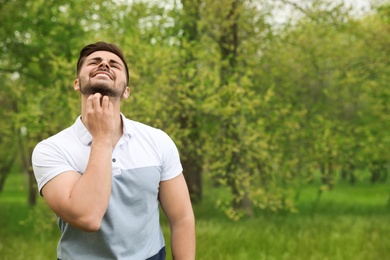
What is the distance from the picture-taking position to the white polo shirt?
2461 millimetres

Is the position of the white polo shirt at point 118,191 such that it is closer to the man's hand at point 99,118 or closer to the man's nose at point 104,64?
the man's hand at point 99,118

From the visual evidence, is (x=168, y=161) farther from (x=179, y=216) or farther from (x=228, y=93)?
(x=228, y=93)

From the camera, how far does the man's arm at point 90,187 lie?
90.1 inches

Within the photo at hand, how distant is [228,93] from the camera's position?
36.9 ft

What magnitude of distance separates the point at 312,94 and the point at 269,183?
8976mm

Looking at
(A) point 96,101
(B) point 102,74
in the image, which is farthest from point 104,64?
(A) point 96,101

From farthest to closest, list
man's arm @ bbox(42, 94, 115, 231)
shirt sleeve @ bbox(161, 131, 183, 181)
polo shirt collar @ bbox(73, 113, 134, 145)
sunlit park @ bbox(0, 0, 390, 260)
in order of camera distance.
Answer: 1. sunlit park @ bbox(0, 0, 390, 260)
2. shirt sleeve @ bbox(161, 131, 183, 181)
3. polo shirt collar @ bbox(73, 113, 134, 145)
4. man's arm @ bbox(42, 94, 115, 231)

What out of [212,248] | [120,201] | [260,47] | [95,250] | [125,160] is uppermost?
[260,47]

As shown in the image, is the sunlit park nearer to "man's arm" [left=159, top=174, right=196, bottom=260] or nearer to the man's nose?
"man's arm" [left=159, top=174, right=196, bottom=260]

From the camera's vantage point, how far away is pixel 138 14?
12.3m

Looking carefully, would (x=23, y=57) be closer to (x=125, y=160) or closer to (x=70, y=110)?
(x=70, y=110)

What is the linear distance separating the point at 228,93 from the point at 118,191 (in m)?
8.88

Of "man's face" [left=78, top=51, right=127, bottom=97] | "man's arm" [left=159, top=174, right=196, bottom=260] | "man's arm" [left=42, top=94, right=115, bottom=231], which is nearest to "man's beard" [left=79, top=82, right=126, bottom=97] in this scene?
"man's face" [left=78, top=51, right=127, bottom=97]

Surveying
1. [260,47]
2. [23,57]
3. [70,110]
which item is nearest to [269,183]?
[260,47]
